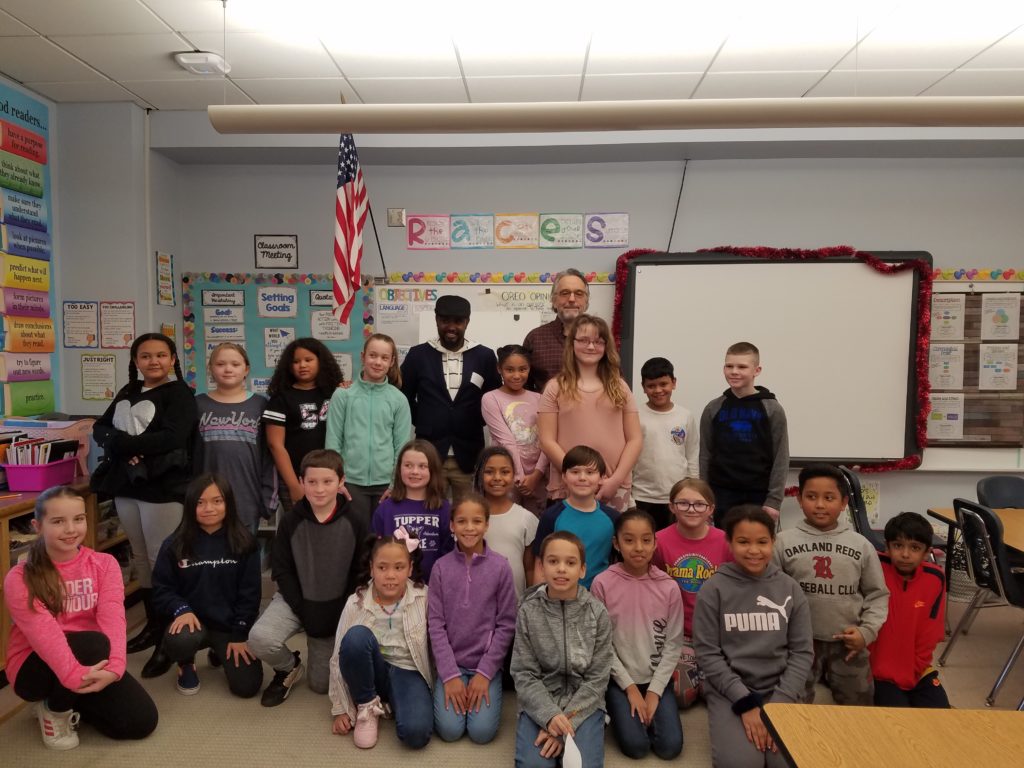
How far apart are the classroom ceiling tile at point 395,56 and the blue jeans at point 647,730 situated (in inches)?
113

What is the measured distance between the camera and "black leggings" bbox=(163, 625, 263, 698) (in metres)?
2.43

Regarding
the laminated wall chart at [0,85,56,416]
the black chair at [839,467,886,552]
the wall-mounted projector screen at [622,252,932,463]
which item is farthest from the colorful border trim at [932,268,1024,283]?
the laminated wall chart at [0,85,56,416]

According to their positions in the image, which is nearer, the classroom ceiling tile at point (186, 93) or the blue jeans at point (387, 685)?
the blue jeans at point (387, 685)

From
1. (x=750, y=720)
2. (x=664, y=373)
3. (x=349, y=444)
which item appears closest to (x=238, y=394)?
(x=349, y=444)

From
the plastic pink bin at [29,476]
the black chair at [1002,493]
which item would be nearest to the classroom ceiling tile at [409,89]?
the plastic pink bin at [29,476]

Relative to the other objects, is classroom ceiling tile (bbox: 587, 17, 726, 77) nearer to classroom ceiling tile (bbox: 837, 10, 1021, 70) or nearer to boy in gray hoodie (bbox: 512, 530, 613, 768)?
classroom ceiling tile (bbox: 837, 10, 1021, 70)

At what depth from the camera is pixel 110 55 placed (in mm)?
3123

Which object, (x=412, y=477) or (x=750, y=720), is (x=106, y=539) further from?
(x=750, y=720)

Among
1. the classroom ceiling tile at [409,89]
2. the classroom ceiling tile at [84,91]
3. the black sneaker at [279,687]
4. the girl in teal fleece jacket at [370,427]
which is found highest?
the classroom ceiling tile at [409,89]

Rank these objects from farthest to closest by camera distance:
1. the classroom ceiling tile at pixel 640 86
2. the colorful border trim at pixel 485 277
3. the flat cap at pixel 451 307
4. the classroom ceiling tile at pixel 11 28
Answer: the colorful border trim at pixel 485 277
the classroom ceiling tile at pixel 640 86
the flat cap at pixel 451 307
the classroom ceiling tile at pixel 11 28

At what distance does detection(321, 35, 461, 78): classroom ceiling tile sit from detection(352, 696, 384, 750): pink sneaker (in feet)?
9.12

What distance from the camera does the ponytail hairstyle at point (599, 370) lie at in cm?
273

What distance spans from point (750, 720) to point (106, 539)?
3.14m

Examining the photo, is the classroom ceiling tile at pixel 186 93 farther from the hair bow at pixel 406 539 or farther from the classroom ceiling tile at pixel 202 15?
the hair bow at pixel 406 539
